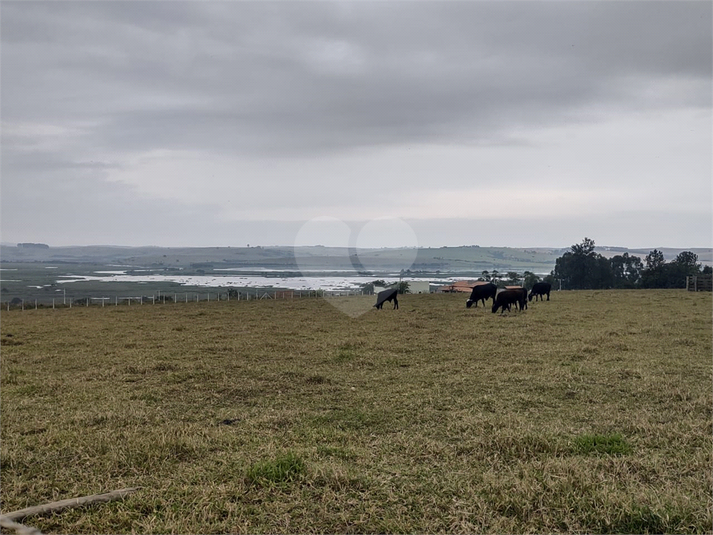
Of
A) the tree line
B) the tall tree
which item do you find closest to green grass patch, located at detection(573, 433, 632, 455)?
the tree line

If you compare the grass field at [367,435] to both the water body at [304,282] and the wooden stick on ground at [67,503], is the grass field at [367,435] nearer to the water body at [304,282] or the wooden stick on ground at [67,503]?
the wooden stick on ground at [67,503]

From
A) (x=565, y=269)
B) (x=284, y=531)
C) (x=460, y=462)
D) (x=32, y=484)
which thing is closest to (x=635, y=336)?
(x=460, y=462)

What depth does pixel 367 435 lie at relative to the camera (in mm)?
→ 6555

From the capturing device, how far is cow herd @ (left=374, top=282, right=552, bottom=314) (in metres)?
23.0

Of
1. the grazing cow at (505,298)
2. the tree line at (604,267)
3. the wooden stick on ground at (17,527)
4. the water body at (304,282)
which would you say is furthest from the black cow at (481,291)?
the tree line at (604,267)

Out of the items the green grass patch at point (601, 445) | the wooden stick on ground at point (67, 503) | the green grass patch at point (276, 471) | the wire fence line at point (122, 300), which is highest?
the green grass patch at point (601, 445)

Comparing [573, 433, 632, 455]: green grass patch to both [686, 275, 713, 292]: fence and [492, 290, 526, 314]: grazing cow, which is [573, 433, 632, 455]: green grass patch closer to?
[492, 290, 526, 314]: grazing cow

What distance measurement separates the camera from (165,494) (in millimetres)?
4727

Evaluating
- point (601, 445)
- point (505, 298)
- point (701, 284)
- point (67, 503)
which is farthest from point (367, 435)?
point (701, 284)

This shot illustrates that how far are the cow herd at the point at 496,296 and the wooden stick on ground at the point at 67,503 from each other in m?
19.7

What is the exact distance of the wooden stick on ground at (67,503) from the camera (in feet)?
14.1

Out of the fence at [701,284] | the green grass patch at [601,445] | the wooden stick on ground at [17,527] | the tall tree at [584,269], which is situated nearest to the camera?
the wooden stick on ground at [17,527]

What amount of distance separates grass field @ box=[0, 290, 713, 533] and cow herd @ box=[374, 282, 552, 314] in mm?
8634

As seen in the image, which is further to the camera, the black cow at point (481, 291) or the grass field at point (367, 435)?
the black cow at point (481, 291)
